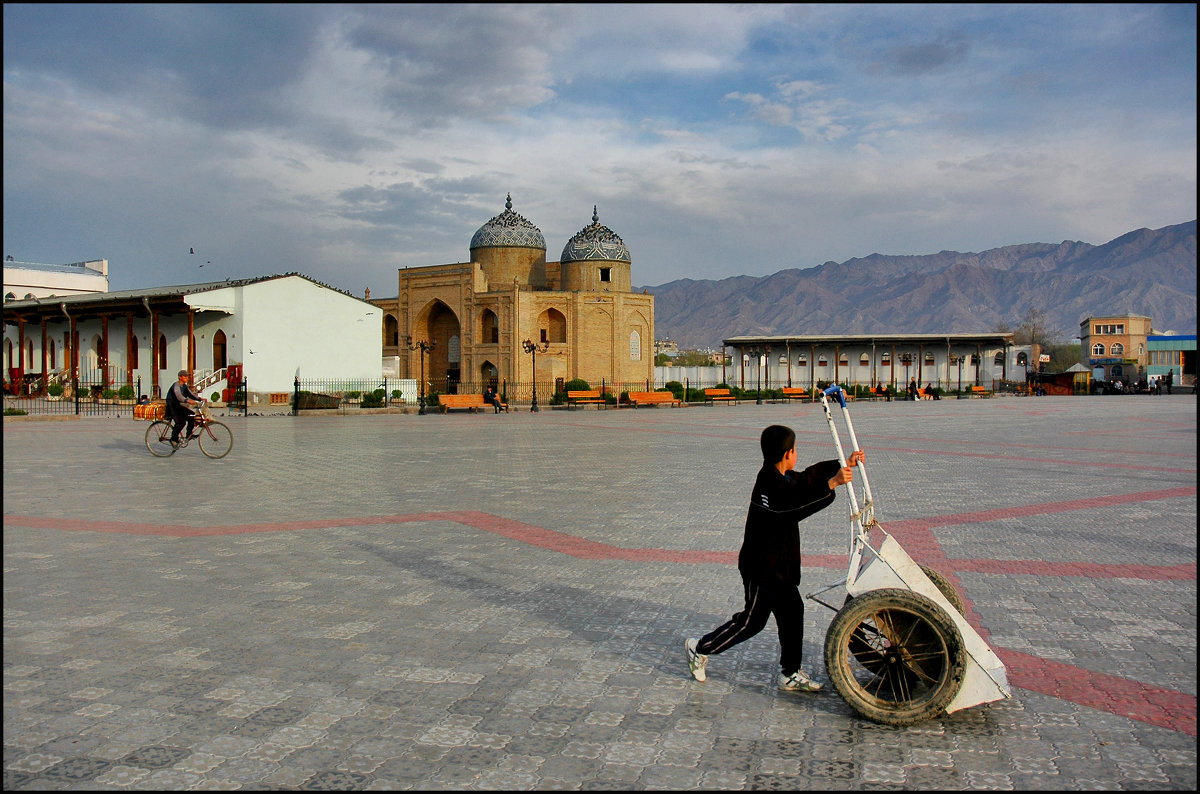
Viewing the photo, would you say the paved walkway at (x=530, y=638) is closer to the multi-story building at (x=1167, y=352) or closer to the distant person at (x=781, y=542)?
the distant person at (x=781, y=542)

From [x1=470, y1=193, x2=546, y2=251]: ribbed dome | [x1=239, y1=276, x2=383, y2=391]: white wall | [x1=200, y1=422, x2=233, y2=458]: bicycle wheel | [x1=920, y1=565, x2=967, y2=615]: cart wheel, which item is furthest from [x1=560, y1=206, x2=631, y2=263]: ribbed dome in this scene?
[x1=920, y1=565, x2=967, y2=615]: cart wheel

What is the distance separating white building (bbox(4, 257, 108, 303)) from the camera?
57406mm

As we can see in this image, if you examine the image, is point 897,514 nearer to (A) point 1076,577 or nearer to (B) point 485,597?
(A) point 1076,577

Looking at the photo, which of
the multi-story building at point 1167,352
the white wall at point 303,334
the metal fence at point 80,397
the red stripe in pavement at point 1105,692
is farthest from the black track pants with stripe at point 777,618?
the multi-story building at point 1167,352

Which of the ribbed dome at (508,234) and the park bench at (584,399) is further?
the ribbed dome at (508,234)

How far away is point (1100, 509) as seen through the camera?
9.21m

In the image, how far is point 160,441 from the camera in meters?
15.0

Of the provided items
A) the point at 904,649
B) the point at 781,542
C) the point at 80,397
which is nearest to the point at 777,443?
the point at 781,542

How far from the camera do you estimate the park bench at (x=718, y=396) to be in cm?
4178

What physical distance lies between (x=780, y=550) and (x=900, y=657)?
71cm

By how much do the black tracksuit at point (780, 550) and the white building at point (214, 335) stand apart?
105 ft

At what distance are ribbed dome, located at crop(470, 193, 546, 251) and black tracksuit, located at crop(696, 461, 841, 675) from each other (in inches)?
2105

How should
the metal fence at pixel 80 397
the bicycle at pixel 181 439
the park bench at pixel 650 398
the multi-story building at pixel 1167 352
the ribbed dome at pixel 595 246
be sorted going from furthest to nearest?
the multi-story building at pixel 1167 352, the ribbed dome at pixel 595 246, the park bench at pixel 650 398, the metal fence at pixel 80 397, the bicycle at pixel 181 439

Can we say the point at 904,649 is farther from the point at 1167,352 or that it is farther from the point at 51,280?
the point at 1167,352
